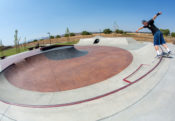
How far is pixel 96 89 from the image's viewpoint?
3.94 meters

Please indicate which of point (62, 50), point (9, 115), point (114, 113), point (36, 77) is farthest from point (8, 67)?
point (114, 113)

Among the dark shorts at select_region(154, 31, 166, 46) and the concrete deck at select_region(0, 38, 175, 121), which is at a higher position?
the dark shorts at select_region(154, 31, 166, 46)

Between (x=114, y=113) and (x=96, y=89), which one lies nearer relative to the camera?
(x=114, y=113)

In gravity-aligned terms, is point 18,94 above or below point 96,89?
below

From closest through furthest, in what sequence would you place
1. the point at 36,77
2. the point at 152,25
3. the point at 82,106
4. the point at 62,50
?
the point at 82,106, the point at 152,25, the point at 36,77, the point at 62,50

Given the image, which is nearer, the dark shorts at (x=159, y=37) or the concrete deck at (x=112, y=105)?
the concrete deck at (x=112, y=105)

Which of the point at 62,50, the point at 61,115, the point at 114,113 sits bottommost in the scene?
the point at 61,115

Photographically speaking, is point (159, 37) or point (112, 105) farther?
point (159, 37)

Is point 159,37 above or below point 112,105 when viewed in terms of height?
above

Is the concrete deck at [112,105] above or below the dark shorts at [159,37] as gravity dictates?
below

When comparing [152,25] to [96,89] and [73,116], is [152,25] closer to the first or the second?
[96,89]

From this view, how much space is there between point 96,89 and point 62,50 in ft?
22.4

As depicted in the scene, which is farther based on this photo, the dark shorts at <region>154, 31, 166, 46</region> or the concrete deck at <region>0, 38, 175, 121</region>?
the dark shorts at <region>154, 31, 166, 46</region>

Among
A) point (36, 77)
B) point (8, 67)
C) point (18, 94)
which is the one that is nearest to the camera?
point (18, 94)
